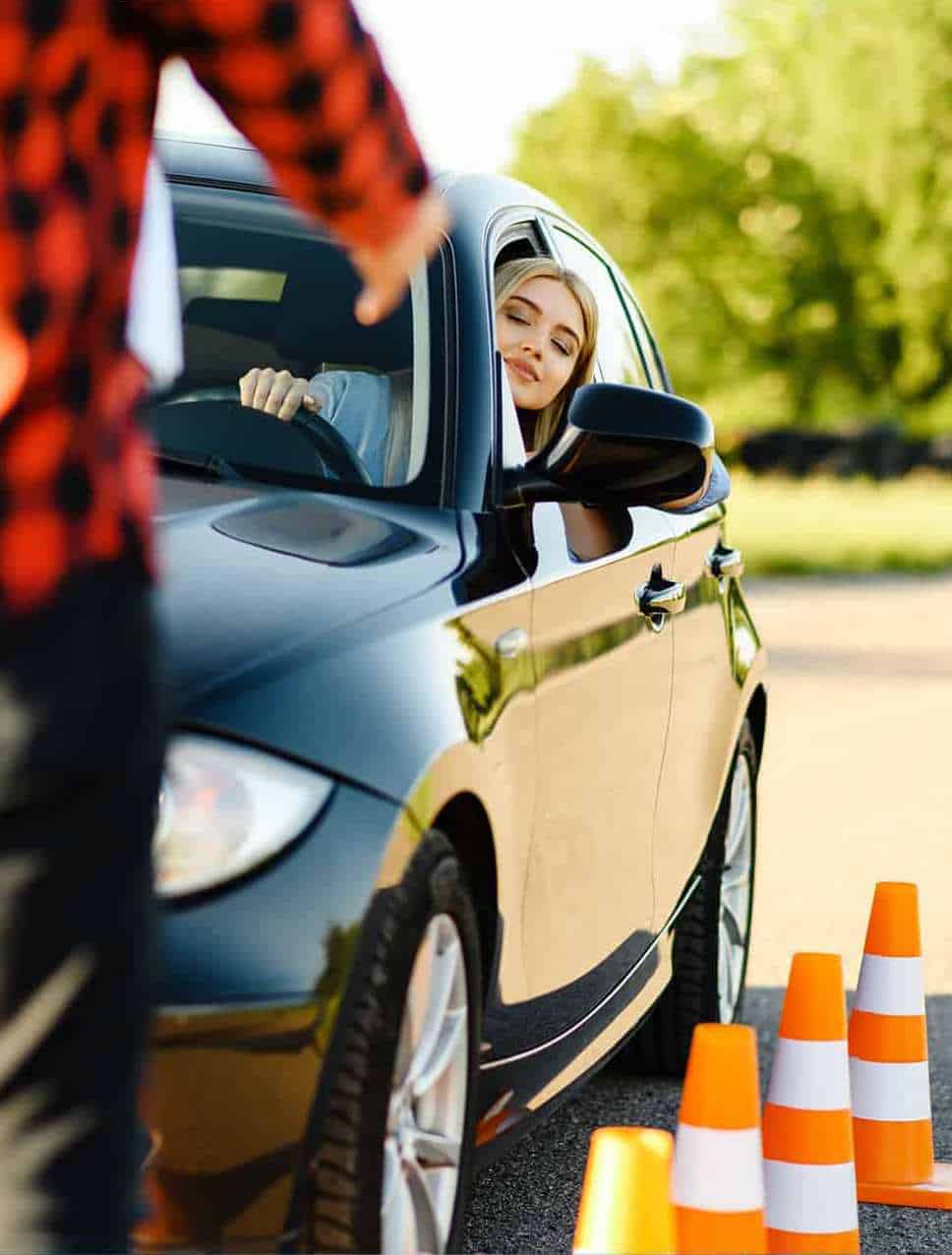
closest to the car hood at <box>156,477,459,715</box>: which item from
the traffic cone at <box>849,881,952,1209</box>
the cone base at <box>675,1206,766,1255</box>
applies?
the cone base at <box>675,1206,766,1255</box>

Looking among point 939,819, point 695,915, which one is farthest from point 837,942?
point 939,819

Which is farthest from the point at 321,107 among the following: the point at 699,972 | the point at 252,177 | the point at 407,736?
the point at 699,972

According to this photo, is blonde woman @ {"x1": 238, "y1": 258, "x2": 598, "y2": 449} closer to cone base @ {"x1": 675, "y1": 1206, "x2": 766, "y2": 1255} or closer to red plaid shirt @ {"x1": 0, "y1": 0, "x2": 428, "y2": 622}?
cone base @ {"x1": 675, "y1": 1206, "x2": 766, "y2": 1255}

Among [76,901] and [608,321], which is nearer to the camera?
[76,901]

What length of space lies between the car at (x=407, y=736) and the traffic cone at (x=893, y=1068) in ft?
1.26

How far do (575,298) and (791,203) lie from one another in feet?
204

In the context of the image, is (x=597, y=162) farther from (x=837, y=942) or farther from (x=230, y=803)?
(x=230, y=803)

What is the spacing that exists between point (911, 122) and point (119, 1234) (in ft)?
201

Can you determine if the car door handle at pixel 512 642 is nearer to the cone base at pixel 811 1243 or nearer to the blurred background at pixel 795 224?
the cone base at pixel 811 1243

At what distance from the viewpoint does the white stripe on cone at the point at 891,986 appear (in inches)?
184

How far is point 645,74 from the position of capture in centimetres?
7156

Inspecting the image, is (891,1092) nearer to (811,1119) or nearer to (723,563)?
(811,1119)

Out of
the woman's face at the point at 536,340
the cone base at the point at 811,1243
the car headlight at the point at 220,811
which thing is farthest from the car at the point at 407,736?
the cone base at the point at 811,1243

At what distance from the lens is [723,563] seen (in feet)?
17.4
